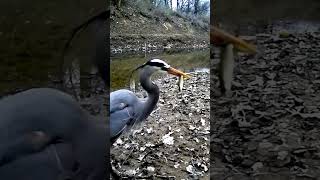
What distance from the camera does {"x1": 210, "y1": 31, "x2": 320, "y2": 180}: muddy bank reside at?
6.51 ft

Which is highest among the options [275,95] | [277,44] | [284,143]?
[277,44]

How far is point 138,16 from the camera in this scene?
201 centimetres

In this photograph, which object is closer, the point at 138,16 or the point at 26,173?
the point at 26,173

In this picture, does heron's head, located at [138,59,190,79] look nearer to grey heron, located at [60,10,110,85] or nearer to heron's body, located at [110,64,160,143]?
heron's body, located at [110,64,160,143]

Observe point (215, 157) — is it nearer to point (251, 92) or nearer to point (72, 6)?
point (251, 92)

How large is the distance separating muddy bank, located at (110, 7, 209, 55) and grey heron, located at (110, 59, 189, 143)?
0.30 ft

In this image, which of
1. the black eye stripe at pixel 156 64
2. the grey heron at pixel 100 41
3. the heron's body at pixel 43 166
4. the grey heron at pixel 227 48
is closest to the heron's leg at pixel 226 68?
the grey heron at pixel 227 48

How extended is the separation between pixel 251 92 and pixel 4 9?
1070 millimetres

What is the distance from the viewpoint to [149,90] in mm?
2035

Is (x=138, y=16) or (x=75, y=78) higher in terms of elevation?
(x=138, y=16)

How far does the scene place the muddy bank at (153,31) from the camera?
1.99m

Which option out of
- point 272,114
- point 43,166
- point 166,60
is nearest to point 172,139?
point 166,60

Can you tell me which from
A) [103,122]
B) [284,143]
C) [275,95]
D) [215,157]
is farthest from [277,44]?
[103,122]

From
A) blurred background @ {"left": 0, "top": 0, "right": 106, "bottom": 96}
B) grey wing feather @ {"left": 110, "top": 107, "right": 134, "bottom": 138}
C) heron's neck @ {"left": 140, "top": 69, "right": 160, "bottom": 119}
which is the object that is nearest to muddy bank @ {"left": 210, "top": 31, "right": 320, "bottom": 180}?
heron's neck @ {"left": 140, "top": 69, "right": 160, "bottom": 119}
